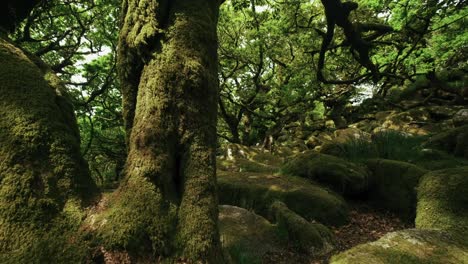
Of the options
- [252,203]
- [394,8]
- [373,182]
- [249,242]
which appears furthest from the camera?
[394,8]

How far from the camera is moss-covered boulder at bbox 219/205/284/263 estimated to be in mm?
4102

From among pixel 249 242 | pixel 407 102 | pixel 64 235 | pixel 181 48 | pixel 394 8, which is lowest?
pixel 249 242

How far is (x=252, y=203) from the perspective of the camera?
245 inches

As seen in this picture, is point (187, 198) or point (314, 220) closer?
point (187, 198)

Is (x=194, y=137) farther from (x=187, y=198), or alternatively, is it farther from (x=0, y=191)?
(x=0, y=191)

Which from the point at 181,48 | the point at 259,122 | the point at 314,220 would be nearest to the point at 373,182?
the point at 314,220

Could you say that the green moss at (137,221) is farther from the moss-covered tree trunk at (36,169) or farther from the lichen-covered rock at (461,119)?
the lichen-covered rock at (461,119)

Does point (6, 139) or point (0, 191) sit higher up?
point (6, 139)

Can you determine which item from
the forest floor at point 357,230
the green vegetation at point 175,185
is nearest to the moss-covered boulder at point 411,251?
the green vegetation at point 175,185

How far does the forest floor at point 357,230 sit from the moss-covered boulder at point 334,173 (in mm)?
413

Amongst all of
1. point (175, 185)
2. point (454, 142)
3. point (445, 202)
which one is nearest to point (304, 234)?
point (445, 202)

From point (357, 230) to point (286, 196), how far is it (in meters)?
1.38

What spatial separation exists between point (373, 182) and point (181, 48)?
538 cm

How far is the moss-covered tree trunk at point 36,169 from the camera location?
2.30m
